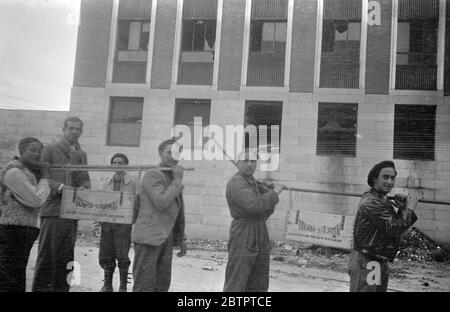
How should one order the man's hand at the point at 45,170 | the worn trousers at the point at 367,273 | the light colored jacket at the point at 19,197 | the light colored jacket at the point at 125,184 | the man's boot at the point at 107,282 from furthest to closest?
the light colored jacket at the point at 125,184
the man's boot at the point at 107,282
the man's hand at the point at 45,170
the light colored jacket at the point at 19,197
the worn trousers at the point at 367,273

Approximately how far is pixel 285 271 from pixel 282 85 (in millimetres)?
2464

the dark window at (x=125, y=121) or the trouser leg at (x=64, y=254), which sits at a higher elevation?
the dark window at (x=125, y=121)

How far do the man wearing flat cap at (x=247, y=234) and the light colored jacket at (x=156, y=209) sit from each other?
473 mm

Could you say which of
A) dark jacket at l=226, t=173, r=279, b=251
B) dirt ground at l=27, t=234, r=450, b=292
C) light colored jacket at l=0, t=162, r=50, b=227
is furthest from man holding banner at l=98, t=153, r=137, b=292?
dark jacket at l=226, t=173, r=279, b=251

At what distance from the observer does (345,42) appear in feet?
15.1

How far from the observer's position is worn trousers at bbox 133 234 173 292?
2695mm

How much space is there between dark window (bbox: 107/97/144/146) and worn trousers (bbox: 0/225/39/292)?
1.45 metres

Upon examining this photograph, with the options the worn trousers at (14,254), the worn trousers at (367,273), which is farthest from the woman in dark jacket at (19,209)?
the worn trousers at (367,273)

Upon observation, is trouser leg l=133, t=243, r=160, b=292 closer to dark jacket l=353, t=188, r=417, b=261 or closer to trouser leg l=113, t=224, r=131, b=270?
trouser leg l=113, t=224, r=131, b=270

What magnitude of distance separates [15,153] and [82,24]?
5.65 feet

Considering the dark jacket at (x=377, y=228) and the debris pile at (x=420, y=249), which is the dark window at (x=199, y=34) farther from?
the debris pile at (x=420, y=249)

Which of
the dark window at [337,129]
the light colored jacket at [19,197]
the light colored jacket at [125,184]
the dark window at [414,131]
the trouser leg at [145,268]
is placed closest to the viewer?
the trouser leg at [145,268]

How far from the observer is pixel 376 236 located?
8.26 ft

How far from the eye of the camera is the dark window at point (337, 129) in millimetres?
4254
